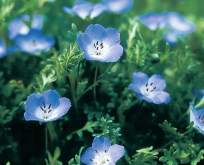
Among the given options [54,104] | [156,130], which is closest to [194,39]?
[156,130]

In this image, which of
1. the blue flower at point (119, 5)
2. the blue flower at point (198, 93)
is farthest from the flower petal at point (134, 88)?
the blue flower at point (119, 5)

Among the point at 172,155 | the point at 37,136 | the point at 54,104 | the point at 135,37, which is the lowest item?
the point at 37,136

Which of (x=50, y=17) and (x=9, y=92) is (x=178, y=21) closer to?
(x=50, y=17)

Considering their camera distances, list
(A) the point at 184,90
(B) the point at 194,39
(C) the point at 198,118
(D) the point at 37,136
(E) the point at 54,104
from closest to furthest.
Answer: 1. (E) the point at 54,104
2. (C) the point at 198,118
3. (D) the point at 37,136
4. (A) the point at 184,90
5. (B) the point at 194,39

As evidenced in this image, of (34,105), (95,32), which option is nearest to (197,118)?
(95,32)

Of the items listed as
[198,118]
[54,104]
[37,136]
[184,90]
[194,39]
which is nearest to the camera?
[54,104]

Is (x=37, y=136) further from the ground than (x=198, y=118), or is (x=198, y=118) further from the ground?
(x=198, y=118)

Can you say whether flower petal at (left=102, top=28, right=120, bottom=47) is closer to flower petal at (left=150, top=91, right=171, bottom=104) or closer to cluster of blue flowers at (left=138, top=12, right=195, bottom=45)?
flower petal at (left=150, top=91, right=171, bottom=104)

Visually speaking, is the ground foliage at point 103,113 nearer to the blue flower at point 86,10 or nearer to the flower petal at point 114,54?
the flower petal at point 114,54
